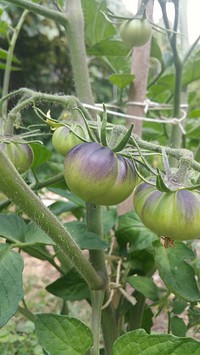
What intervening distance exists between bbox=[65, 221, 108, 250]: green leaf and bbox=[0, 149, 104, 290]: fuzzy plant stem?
0.05 metres

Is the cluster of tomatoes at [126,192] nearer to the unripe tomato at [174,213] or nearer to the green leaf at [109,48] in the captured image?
the unripe tomato at [174,213]

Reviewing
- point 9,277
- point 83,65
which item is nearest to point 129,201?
point 83,65

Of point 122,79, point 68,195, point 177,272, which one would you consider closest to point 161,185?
point 177,272

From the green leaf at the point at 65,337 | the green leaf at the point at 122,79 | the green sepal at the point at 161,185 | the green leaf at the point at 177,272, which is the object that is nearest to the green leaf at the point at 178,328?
the green leaf at the point at 177,272

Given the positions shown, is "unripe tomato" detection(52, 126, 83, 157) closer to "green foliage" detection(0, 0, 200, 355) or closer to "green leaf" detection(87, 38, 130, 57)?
"green foliage" detection(0, 0, 200, 355)

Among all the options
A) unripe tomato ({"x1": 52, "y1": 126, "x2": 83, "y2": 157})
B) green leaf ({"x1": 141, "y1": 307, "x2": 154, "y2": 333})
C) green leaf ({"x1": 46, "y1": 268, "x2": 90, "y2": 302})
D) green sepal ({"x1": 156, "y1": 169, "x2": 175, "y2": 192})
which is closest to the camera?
green sepal ({"x1": 156, "y1": 169, "x2": 175, "y2": 192})

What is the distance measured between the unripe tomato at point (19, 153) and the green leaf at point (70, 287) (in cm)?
20

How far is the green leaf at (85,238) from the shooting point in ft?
1.99

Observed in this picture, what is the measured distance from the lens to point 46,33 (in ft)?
11.7

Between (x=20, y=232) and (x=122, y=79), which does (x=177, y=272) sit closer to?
(x=20, y=232)

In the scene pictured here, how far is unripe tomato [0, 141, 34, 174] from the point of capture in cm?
57

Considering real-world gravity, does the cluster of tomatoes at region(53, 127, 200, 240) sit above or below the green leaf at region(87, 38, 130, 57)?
below

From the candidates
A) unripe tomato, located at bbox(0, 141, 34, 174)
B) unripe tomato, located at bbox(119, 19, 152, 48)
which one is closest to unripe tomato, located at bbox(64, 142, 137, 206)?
unripe tomato, located at bbox(0, 141, 34, 174)

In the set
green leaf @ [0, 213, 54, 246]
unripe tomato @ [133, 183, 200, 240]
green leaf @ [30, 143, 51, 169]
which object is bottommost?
green leaf @ [0, 213, 54, 246]
